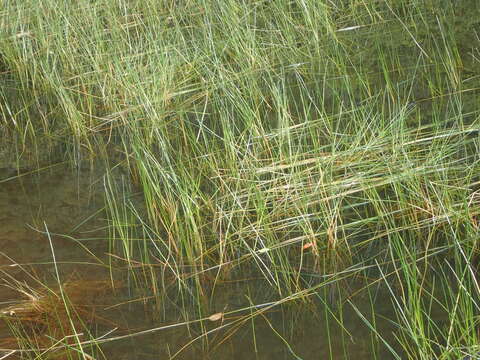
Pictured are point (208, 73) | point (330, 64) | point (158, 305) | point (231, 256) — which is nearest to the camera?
point (158, 305)

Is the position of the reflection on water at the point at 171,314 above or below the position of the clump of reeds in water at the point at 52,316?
below

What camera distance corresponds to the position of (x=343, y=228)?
8.86 feet

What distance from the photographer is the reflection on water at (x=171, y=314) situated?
2.28m

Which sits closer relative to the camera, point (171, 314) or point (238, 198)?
point (171, 314)

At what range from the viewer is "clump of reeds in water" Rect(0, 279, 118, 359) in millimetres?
2338

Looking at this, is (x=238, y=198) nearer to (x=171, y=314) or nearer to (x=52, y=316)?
(x=171, y=314)

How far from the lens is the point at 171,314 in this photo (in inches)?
98.9

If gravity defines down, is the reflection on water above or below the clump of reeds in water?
below

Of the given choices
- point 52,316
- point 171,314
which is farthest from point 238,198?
point 52,316

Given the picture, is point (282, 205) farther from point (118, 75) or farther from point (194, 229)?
point (118, 75)

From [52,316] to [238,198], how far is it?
2.57 feet

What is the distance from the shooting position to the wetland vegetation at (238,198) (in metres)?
2.36

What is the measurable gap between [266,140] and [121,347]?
1.18 meters

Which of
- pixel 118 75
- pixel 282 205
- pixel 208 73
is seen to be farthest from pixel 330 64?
Result: pixel 282 205
